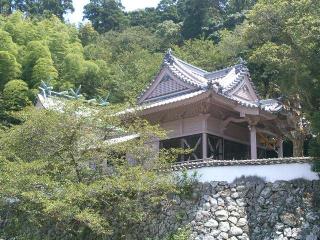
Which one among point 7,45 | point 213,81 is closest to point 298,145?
point 213,81

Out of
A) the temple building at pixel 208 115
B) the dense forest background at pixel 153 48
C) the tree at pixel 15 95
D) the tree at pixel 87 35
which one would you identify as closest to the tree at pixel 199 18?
the dense forest background at pixel 153 48

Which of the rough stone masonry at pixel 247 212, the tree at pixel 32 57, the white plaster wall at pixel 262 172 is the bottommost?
the rough stone masonry at pixel 247 212

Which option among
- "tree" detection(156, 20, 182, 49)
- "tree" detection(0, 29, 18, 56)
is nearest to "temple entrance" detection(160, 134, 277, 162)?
"tree" detection(0, 29, 18, 56)

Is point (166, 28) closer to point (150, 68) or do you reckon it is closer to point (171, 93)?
point (150, 68)

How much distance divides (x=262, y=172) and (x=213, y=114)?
17.7 ft

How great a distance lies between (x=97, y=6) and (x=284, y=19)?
4593cm

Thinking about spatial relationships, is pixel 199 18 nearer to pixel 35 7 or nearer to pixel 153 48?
pixel 153 48

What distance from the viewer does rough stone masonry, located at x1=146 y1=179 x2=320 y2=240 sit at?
12.9 meters

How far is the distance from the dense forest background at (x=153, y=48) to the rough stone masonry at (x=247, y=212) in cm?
185

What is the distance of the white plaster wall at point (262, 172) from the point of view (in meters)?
13.5

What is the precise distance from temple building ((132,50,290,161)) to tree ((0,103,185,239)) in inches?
133

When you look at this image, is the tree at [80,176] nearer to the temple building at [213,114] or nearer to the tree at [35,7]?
the temple building at [213,114]

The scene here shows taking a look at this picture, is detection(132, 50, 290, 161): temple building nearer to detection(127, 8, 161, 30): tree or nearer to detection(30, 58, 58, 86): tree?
detection(30, 58, 58, 86): tree

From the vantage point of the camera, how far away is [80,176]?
14320 mm
